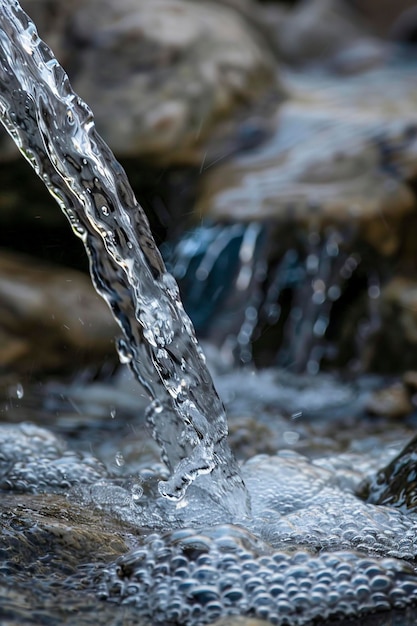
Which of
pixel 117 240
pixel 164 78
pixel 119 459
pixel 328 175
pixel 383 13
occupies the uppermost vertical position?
pixel 383 13

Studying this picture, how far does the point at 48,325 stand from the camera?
3.82 meters

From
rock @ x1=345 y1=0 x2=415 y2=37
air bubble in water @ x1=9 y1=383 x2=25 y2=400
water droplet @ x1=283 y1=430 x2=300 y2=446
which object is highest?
rock @ x1=345 y1=0 x2=415 y2=37

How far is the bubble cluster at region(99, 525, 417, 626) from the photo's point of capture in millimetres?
1470

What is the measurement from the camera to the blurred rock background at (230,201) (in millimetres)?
4004

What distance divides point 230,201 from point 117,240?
2.40 meters

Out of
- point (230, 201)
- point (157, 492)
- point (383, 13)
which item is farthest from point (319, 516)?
point (383, 13)

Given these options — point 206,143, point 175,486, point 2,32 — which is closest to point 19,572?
point 175,486

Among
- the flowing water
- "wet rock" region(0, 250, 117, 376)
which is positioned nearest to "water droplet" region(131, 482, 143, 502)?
the flowing water

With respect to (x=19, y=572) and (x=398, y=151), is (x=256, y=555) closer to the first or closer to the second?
(x=19, y=572)

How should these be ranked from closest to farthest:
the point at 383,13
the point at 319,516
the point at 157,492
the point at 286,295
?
the point at 319,516 < the point at 157,492 < the point at 286,295 < the point at 383,13

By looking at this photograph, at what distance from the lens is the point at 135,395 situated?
3.71 metres

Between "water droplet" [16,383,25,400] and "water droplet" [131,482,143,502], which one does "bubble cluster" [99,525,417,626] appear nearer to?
"water droplet" [131,482,143,502]

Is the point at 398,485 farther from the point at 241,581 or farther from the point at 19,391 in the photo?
the point at 19,391

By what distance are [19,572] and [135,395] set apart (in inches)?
87.1
